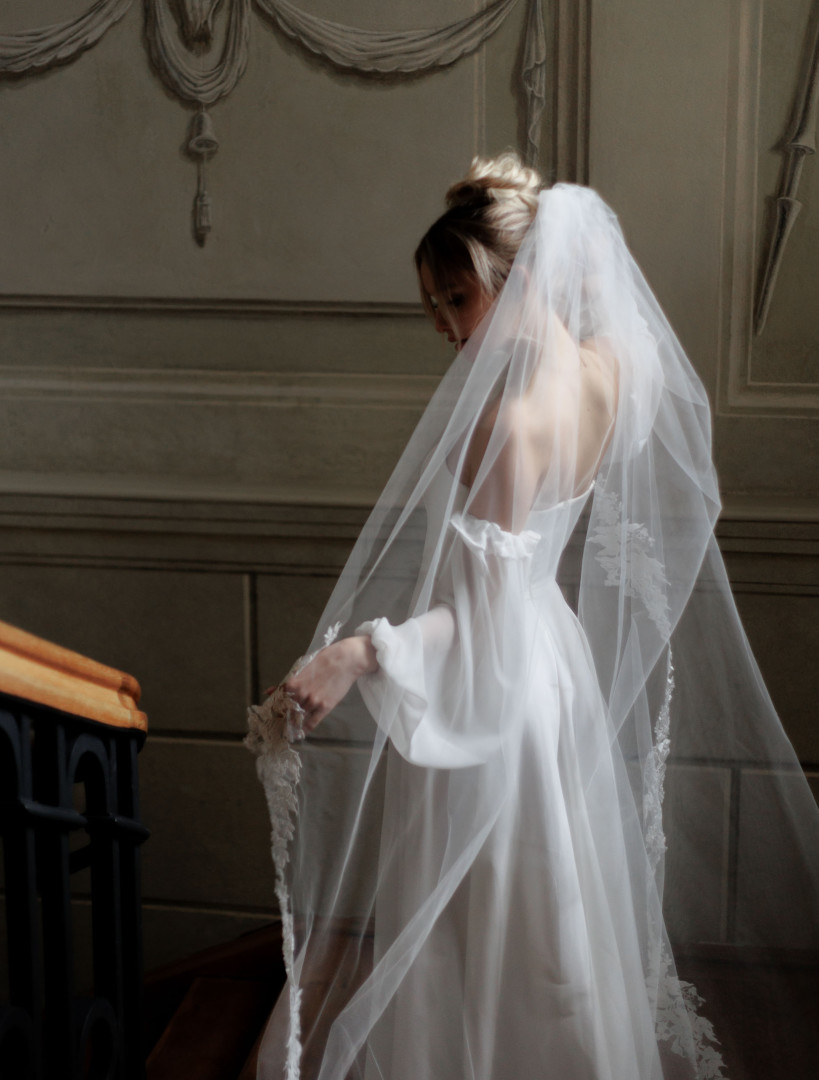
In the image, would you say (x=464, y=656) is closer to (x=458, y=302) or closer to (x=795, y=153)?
(x=458, y=302)

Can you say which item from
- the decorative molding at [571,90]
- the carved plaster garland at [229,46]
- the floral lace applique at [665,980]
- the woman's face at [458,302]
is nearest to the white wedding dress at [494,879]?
the floral lace applique at [665,980]

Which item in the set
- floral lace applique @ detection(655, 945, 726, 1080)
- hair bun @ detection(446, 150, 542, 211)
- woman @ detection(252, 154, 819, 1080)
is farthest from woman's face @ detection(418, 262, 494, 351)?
floral lace applique @ detection(655, 945, 726, 1080)

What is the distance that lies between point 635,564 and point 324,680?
620 millimetres

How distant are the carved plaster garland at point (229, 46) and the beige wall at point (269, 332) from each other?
0.12 feet

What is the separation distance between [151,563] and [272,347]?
0.71 metres

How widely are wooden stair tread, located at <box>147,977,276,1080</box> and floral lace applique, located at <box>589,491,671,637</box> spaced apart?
1.32 meters

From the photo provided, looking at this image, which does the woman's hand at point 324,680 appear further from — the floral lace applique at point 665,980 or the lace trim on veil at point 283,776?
the floral lace applique at point 665,980

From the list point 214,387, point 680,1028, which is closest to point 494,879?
point 680,1028

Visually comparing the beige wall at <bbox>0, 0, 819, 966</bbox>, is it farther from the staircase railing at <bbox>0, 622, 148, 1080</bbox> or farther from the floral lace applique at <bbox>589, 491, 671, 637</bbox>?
the staircase railing at <bbox>0, 622, 148, 1080</bbox>

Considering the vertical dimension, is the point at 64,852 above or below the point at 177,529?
below

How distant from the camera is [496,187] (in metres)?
1.61

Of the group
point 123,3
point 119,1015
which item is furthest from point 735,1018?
point 123,3

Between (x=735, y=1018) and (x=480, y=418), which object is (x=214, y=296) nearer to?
(x=480, y=418)

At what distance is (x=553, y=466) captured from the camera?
1488 mm
